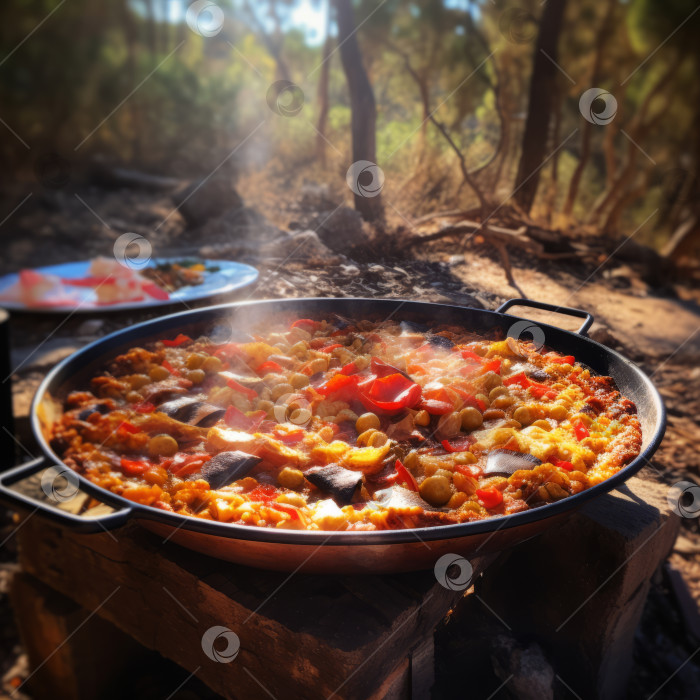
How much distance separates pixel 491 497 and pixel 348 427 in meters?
0.51

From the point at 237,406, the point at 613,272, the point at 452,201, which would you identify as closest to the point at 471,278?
the point at 452,201

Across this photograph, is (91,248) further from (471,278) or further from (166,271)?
(471,278)

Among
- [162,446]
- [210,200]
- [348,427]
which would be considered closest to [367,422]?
[348,427]

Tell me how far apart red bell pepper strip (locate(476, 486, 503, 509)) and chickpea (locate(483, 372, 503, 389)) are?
557 millimetres

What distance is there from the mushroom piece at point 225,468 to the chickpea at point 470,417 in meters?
0.63

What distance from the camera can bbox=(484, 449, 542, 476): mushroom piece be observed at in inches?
56.6

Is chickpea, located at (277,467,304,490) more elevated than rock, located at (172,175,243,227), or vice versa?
rock, located at (172,175,243,227)

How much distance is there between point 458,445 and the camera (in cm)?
162

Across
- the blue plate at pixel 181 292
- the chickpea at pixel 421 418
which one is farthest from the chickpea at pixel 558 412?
the blue plate at pixel 181 292

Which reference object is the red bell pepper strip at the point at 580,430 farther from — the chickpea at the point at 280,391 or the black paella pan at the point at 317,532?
the chickpea at the point at 280,391

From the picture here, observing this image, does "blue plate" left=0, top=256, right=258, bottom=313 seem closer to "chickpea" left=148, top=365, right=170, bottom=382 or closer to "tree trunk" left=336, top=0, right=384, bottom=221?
"chickpea" left=148, top=365, right=170, bottom=382

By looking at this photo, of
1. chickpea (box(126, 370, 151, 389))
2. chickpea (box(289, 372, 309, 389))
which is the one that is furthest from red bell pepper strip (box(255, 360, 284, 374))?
chickpea (box(126, 370, 151, 389))

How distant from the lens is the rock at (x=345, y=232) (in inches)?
76.3

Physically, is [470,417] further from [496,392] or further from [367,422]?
[367,422]
